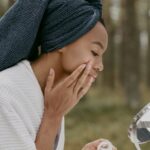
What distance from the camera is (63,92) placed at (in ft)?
5.94

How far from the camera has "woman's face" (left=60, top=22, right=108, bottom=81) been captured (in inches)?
70.9

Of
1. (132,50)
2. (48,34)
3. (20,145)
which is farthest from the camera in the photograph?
(132,50)

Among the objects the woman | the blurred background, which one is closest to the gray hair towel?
the woman

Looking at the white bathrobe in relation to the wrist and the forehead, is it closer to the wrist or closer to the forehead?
the wrist

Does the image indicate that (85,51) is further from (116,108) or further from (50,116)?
(116,108)

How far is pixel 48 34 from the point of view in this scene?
6.09 feet

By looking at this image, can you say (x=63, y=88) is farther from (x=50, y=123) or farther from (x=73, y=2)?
(x=73, y=2)

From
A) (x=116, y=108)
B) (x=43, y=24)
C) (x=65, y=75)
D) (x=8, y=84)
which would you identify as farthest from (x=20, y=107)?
(x=116, y=108)

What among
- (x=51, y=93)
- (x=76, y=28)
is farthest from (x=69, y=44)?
(x=51, y=93)

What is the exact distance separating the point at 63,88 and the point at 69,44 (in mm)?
149

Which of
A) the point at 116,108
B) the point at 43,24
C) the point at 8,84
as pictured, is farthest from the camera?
the point at 116,108

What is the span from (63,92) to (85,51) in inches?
6.1

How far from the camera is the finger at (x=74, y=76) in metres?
1.79

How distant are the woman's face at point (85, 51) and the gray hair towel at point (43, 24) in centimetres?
2
